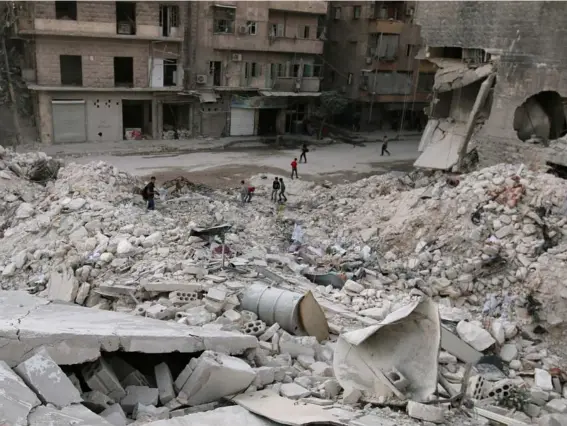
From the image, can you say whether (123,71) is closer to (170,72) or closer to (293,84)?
(170,72)

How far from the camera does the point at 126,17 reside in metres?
26.7

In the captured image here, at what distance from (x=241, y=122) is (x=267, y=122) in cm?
243

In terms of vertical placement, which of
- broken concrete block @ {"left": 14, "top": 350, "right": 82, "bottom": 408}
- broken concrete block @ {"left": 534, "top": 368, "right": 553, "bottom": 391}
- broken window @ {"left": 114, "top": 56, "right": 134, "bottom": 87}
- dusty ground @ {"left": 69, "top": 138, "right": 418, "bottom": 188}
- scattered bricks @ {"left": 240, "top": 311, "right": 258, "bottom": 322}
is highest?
broken window @ {"left": 114, "top": 56, "right": 134, "bottom": 87}

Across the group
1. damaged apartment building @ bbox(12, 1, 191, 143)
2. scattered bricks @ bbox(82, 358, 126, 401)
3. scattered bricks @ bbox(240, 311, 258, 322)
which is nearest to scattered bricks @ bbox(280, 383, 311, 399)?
scattered bricks @ bbox(82, 358, 126, 401)

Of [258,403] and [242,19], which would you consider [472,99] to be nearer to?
[242,19]

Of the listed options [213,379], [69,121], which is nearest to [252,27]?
[69,121]

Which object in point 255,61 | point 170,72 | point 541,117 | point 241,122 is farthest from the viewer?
point 241,122

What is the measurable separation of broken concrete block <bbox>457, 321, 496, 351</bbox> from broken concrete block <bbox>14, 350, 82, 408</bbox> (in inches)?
241

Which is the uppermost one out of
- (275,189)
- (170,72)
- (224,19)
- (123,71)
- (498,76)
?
(224,19)

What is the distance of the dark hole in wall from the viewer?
671 inches

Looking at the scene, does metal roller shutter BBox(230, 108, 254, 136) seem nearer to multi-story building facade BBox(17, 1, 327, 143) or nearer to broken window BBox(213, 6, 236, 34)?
multi-story building facade BBox(17, 1, 327, 143)

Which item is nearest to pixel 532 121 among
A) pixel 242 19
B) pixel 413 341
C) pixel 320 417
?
pixel 413 341

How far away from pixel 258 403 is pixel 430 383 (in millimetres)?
1944

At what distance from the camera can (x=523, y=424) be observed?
6.29m
